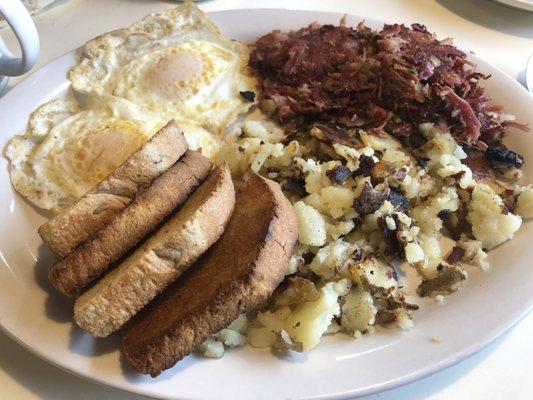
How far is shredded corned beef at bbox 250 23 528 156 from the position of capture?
2.43 m

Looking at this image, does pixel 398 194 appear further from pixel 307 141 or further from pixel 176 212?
pixel 176 212

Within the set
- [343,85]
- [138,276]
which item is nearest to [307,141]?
[343,85]

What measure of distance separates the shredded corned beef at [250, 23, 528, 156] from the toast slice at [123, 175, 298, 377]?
35.3 inches

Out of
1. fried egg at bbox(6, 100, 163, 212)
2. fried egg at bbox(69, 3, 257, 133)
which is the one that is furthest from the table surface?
fried egg at bbox(6, 100, 163, 212)

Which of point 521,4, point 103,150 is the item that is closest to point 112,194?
point 103,150

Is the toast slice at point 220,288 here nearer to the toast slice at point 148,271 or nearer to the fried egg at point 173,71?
the toast slice at point 148,271

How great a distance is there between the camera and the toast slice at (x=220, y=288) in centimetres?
157

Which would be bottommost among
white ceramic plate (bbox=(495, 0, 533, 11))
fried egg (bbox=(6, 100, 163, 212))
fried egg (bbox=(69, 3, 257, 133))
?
fried egg (bbox=(6, 100, 163, 212))

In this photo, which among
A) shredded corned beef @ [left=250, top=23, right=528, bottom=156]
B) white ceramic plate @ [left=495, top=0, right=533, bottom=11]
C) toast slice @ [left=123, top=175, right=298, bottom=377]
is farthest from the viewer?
white ceramic plate @ [left=495, top=0, right=533, bottom=11]

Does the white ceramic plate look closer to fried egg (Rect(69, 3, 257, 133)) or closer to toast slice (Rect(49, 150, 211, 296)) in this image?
fried egg (Rect(69, 3, 257, 133))

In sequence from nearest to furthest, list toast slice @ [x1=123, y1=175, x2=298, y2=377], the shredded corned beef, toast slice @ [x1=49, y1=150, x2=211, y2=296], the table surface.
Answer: toast slice @ [x1=123, y1=175, x2=298, y2=377] < toast slice @ [x1=49, y1=150, x2=211, y2=296] < the table surface < the shredded corned beef

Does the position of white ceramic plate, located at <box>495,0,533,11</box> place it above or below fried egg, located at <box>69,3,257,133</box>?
above

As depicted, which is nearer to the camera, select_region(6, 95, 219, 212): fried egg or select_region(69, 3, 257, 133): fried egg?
select_region(6, 95, 219, 212): fried egg

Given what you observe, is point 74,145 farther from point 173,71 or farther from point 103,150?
point 173,71
